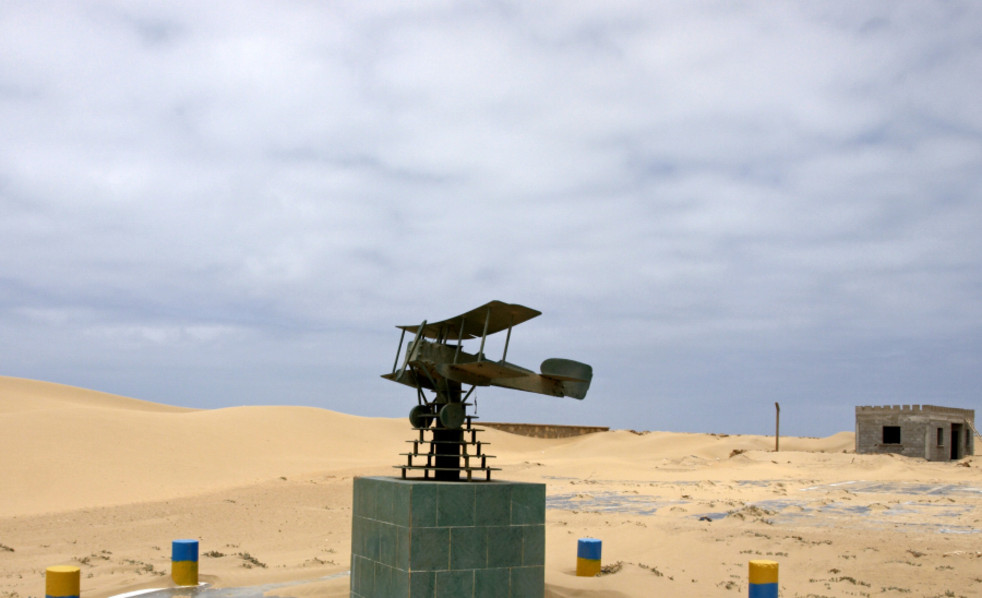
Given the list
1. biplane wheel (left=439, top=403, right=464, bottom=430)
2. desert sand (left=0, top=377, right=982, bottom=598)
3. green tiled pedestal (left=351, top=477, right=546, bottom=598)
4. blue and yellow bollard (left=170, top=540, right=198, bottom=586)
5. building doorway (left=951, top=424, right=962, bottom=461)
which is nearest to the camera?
green tiled pedestal (left=351, top=477, right=546, bottom=598)

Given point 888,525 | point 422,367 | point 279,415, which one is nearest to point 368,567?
point 422,367

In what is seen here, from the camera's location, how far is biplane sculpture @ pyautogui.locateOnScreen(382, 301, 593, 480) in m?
8.50

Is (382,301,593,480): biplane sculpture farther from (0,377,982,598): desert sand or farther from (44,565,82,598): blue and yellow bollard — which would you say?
(44,565,82,598): blue and yellow bollard

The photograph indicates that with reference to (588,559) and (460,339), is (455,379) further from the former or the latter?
(588,559)

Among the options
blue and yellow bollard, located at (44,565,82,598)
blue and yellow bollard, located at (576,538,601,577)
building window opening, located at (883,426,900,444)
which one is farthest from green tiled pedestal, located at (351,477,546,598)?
building window opening, located at (883,426,900,444)

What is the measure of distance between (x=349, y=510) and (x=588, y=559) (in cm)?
1055

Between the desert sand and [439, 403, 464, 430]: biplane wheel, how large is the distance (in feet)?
9.71

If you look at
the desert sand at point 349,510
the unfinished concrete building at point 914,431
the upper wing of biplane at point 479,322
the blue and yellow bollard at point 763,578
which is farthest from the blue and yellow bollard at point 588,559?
the unfinished concrete building at point 914,431

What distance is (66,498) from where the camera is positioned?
912 inches

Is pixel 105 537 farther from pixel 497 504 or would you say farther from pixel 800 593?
pixel 800 593

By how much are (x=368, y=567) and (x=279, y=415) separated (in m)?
35.6

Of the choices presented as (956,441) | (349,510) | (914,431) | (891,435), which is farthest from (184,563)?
(956,441)

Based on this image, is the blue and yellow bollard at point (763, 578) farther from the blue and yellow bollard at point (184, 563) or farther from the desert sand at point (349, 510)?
the blue and yellow bollard at point (184, 563)

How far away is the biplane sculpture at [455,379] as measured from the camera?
850cm
